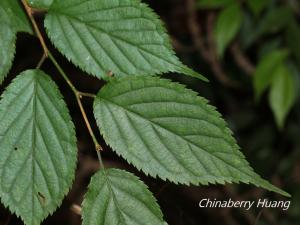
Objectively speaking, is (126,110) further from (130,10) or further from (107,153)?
(107,153)

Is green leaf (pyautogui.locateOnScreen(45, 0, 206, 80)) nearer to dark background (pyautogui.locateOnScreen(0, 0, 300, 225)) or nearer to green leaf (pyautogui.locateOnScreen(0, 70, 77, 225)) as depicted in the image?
green leaf (pyautogui.locateOnScreen(0, 70, 77, 225))

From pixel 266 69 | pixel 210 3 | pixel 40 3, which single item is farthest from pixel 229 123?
pixel 40 3

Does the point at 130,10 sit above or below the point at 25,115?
above

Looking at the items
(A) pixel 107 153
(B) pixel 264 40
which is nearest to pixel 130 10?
(B) pixel 264 40

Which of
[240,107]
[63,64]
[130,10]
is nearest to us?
[130,10]

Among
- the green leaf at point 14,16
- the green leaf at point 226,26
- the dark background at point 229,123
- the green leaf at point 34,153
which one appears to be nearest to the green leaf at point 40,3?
the green leaf at point 14,16

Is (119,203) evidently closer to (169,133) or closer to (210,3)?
(169,133)
